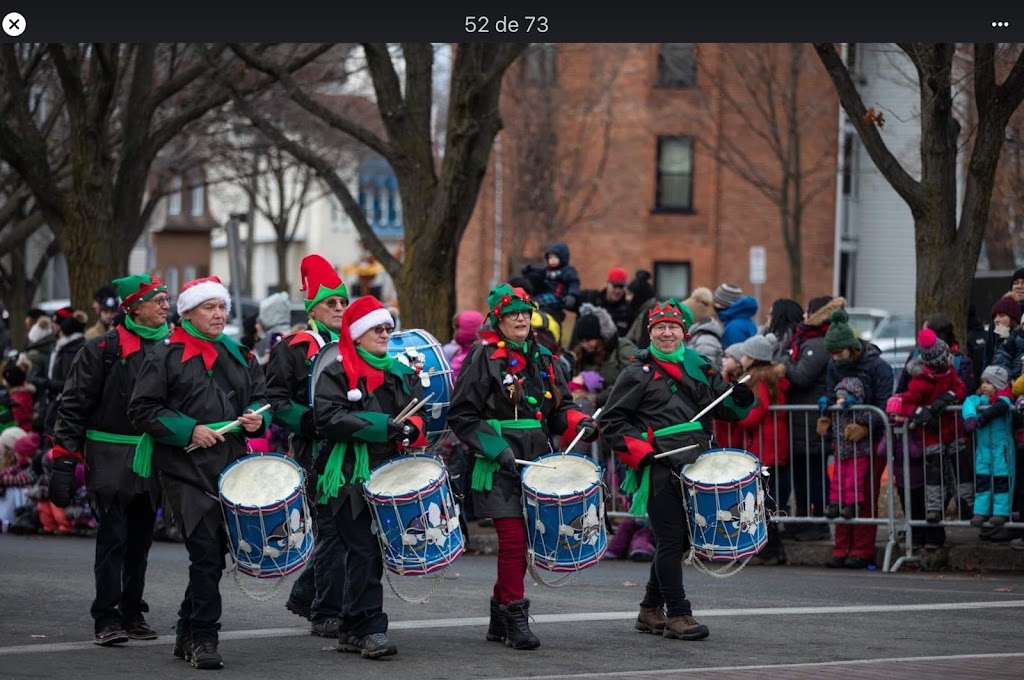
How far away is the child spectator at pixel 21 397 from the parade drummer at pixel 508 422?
8.83m

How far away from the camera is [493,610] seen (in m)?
9.82

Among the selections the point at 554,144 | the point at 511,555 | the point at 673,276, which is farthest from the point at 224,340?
the point at 673,276

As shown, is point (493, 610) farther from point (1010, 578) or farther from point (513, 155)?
point (513, 155)

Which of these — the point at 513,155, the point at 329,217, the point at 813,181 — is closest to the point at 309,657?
the point at 513,155

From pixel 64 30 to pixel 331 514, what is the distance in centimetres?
302

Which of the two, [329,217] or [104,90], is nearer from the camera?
[104,90]

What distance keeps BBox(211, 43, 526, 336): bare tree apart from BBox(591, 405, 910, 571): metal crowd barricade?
5.11 meters

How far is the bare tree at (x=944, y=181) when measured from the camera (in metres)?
15.4

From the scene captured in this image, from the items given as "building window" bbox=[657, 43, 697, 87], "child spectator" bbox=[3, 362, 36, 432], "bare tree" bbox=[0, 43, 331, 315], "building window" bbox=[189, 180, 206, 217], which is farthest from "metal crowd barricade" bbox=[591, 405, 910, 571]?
"building window" bbox=[189, 180, 206, 217]

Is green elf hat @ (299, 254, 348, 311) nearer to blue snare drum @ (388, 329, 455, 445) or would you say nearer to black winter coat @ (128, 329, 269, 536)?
blue snare drum @ (388, 329, 455, 445)

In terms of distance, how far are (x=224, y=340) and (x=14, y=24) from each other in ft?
6.89

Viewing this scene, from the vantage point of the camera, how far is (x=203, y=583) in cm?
912

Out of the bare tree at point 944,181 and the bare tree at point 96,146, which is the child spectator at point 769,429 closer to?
the bare tree at point 944,181

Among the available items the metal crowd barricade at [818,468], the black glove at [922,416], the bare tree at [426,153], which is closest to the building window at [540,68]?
the bare tree at [426,153]
